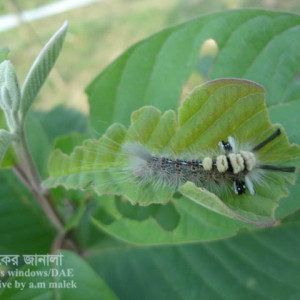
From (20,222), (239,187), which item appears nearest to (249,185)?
(239,187)

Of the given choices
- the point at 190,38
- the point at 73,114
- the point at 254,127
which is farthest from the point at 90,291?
the point at 73,114

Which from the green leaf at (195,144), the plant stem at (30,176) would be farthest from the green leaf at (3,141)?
the green leaf at (195,144)

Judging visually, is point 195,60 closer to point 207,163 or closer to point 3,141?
point 207,163

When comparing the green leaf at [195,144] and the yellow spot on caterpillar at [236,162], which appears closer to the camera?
the green leaf at [195,144]

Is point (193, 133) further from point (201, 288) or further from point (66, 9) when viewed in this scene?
point (66, 9)

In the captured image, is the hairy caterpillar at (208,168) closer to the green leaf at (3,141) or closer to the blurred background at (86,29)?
the green leaf at (3,141)

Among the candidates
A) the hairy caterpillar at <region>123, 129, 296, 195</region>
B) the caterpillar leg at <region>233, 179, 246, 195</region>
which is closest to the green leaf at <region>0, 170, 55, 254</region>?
the hairy caterpillar at <region>123, 129, 296, 195</region>

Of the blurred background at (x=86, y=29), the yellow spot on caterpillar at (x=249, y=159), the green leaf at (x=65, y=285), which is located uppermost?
the blurred background at (x=86, y=29)

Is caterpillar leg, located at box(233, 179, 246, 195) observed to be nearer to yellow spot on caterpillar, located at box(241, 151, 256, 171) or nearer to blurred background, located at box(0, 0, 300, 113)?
yellow spot on caterpillar, located at box(241, 151, 256, 171)
